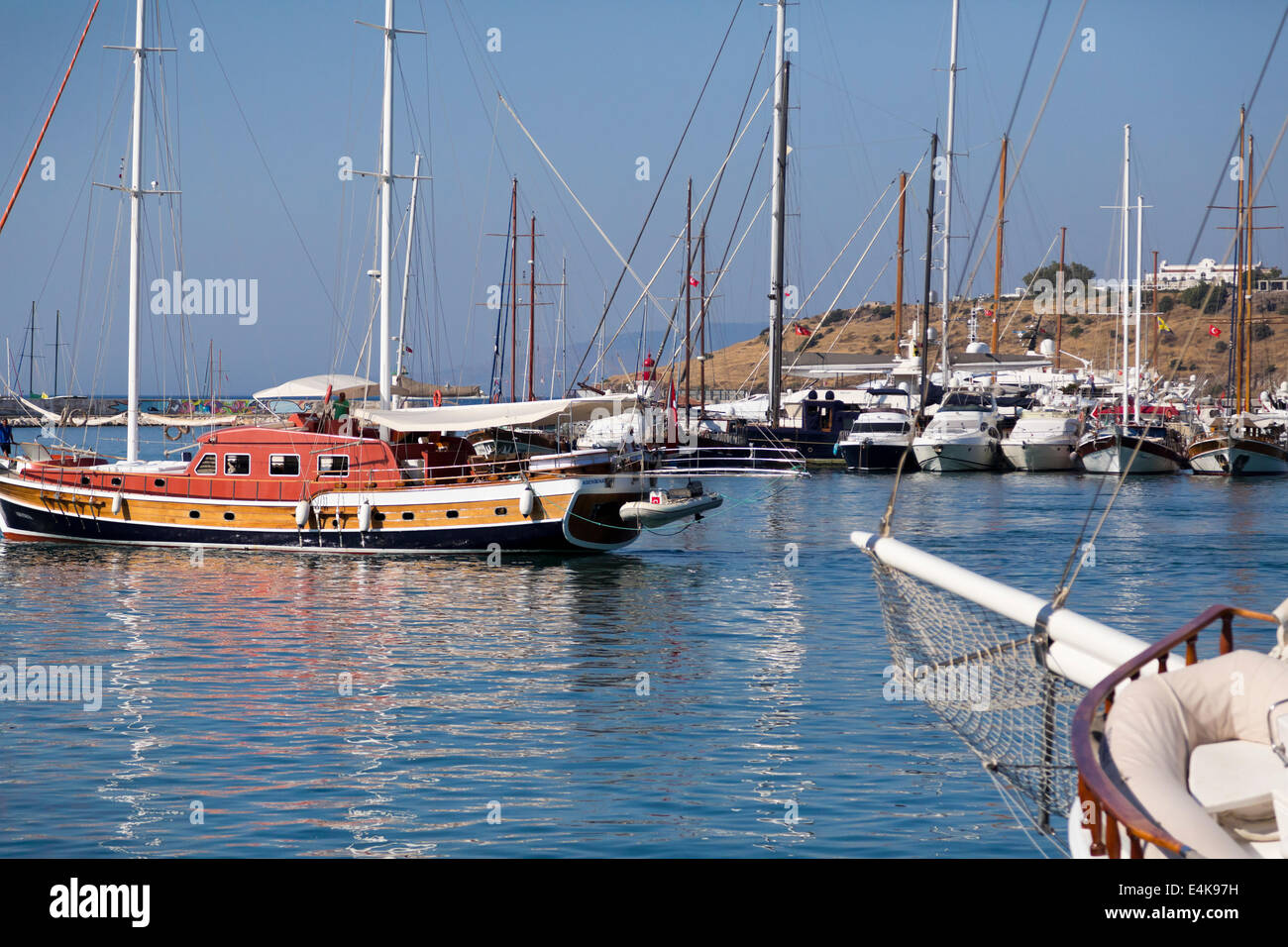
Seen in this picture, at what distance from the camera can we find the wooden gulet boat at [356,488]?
27.5m

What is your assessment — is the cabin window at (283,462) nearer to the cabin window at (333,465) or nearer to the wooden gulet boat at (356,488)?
the wooden gulet boat at (356,488)

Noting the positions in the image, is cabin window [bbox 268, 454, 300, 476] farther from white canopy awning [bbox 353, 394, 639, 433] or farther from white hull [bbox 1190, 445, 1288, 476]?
white hull [bbox 1190, 445, 1288, 476]

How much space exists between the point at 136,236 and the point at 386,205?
584cm

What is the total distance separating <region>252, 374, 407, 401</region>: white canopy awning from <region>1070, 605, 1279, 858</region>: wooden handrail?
27.9m

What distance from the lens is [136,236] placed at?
100 feet

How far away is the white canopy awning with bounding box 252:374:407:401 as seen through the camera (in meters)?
33.1

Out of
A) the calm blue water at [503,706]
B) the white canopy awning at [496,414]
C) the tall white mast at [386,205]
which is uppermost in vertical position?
the tall white mast at [386,205]

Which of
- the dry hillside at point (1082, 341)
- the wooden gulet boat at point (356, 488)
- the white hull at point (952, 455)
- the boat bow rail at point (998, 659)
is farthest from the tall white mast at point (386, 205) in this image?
the dry hillside at point (1082, 341)

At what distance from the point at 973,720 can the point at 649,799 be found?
3143 millimetres

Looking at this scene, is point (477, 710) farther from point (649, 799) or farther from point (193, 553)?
point (193, 553)

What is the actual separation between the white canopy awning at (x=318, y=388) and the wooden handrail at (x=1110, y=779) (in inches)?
1098

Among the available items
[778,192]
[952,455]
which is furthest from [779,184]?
[952,455]

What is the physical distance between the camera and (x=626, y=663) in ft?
57.2
